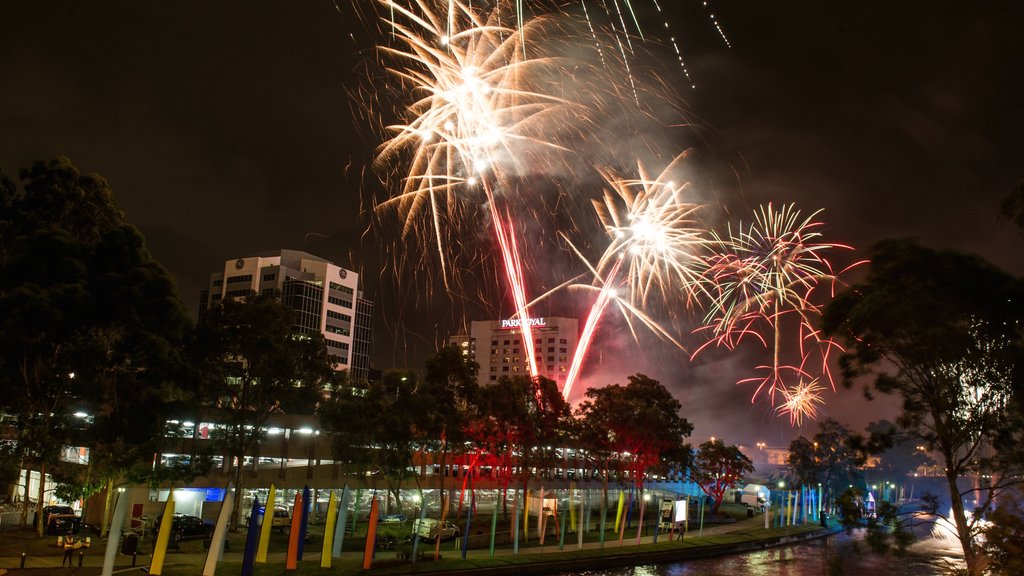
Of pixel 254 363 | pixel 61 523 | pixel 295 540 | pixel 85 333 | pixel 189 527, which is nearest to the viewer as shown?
pixel 295 540

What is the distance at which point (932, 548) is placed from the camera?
57562 mm

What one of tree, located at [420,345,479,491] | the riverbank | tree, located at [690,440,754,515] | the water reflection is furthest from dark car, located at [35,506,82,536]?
tree, located at [690,440,754,515]

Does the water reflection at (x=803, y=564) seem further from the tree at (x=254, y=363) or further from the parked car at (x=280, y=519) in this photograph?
the parked car at (x=280, y=519)

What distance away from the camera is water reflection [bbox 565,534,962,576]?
38906mm

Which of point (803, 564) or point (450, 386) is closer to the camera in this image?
point (803, 564)

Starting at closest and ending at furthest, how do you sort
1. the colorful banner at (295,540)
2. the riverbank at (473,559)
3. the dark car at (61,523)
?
the riverbank at (473,559)
the colorful banner at (295,540)
the dark car at (61,523)

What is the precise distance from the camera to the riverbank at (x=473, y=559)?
27.5 meters

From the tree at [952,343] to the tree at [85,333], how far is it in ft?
95.3

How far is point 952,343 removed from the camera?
23391mm

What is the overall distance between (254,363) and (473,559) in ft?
49.8

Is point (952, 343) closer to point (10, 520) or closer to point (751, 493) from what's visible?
point (10, 520)

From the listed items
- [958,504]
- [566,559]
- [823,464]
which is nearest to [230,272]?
[823,464]

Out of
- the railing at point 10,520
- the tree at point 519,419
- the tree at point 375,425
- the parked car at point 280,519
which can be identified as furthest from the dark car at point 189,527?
the tree at point 519,419

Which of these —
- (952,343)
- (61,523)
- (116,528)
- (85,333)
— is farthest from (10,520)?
(952,343)
